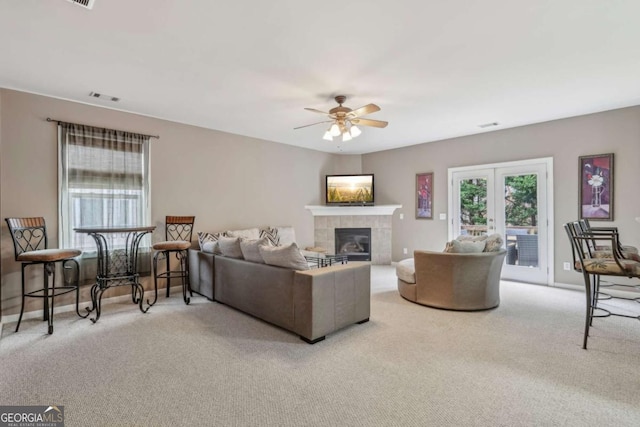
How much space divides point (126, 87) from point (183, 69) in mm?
911

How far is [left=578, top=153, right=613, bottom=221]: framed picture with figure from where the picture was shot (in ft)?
14.3

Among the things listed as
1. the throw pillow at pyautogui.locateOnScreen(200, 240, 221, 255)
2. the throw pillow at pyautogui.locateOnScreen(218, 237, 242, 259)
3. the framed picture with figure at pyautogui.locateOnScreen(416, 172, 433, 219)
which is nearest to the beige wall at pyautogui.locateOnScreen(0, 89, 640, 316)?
the framed picture with figure at pyautogui.locateOnScreen(416, 172, 433, 219)

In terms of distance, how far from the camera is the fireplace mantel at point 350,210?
22.2ft

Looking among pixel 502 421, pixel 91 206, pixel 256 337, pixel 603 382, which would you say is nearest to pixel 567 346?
pixel 603 382

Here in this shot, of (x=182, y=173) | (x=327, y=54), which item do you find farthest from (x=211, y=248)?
(x=327, y=54)

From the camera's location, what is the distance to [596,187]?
4.46m

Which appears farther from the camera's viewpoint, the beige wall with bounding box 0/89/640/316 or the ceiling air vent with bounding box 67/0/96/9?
the beige wall with bounding box 0/89/640/316

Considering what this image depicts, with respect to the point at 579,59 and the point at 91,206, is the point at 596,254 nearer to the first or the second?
the point at 579,59

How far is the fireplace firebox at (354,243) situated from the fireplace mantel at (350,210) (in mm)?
382

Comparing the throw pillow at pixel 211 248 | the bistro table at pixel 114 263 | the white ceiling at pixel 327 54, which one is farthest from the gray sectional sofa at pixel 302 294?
the white ceiling at pixel 327 54

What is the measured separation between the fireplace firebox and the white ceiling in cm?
316

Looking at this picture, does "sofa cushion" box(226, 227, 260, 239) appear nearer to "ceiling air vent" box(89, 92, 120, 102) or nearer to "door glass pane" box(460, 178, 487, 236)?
"ceiling air vent" box(89, 92, 120, 102)

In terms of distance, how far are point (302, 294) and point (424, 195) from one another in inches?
172

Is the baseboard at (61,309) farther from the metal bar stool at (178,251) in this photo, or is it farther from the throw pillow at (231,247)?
the throw pillow at (231,247)
